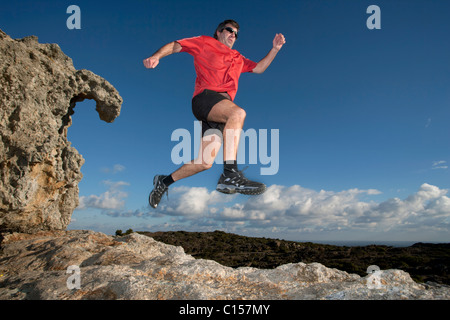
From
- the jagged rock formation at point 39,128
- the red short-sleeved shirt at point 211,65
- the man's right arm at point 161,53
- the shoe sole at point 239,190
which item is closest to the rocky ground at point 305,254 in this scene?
the jagged rock formation at point 39,128

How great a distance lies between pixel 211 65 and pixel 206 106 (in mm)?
638

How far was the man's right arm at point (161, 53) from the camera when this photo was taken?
3.54 m

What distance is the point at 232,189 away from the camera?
3480mm

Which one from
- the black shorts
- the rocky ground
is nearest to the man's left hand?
the black shorts

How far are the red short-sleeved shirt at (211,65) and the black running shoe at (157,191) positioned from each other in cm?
141

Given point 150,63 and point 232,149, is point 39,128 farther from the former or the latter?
point 232,149

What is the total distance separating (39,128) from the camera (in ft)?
20.9

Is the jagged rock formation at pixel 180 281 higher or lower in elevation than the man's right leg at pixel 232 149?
lower

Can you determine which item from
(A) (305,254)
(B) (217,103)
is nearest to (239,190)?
(B) (217,103)

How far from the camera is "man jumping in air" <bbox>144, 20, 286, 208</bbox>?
11.4ft

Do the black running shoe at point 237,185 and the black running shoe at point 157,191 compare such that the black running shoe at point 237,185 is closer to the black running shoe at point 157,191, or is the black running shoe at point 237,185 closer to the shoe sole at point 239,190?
the shoe sole at point 239,190

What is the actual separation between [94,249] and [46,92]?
154 inches

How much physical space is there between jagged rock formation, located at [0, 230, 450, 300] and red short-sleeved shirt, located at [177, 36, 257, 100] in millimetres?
2357

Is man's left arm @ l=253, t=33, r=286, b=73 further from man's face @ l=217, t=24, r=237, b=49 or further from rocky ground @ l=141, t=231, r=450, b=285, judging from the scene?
rocky ground @ l=141, t=231, r=450, b=285
